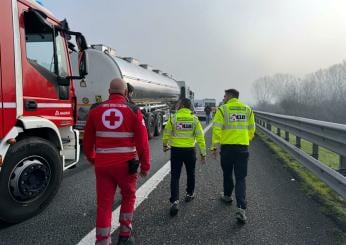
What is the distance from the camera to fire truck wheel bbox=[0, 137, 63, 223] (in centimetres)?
430

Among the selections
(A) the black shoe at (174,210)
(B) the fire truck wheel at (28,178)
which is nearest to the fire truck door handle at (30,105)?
(B) the fire truck wheel at (28,178)

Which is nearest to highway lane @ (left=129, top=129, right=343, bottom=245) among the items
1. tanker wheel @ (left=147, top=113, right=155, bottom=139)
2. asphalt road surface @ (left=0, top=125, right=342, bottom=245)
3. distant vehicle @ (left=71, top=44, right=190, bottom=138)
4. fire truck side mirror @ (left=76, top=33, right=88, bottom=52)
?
asphalt road surface @ (left=0, top=125, right=342, bottom=245)

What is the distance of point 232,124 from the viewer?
4953 millimetres

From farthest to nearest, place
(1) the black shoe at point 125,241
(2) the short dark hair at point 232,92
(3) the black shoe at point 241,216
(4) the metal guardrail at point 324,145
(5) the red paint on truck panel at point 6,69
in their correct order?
(2) the short dark hair at point 232,92 < (4) the metal guardrail at point 324,145 < (3) the black shoe at point 241,216 < (5) the red paint on truck panel at point 6,69 < (1) the black shoe at point 125,241

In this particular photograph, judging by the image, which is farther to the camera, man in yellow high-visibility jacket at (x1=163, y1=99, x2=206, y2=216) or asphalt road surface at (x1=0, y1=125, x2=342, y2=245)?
man in yellow high-visibility jacket at (x1=163, y1=99, x2=206, y2=216)

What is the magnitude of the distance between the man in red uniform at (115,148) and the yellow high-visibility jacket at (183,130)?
4.59 ft

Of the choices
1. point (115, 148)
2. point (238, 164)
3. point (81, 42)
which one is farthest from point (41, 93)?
point (238, 164)

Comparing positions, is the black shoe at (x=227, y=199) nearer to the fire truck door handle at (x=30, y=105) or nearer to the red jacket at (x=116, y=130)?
the red jacket at (x=116, y=130)

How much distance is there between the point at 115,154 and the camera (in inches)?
143

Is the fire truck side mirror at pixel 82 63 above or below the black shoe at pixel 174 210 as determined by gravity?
above

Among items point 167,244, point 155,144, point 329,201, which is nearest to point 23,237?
point 167,244

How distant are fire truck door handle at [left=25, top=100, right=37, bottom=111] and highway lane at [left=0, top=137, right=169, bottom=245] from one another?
148 cm

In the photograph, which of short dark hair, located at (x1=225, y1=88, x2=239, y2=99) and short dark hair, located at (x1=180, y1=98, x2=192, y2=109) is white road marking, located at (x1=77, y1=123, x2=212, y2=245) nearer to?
short dark hair, located at (x1=180, y1=98, x2=192, y2=109)

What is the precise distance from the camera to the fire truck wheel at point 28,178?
4297mm
